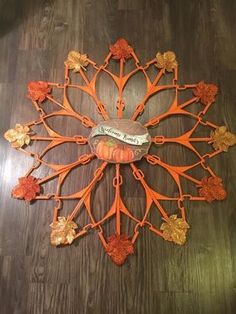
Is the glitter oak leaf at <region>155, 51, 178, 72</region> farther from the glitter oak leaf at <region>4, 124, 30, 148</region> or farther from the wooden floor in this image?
the glitter oak leaf at <region>4, 124, 30, 148</region>

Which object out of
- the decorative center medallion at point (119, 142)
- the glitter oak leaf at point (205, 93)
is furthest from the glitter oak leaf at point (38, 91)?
the glitter oak leaf at point (205, 93)

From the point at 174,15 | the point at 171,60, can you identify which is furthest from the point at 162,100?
the point at 174,15

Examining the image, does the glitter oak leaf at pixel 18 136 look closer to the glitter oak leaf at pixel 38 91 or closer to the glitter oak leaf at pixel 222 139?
the glitter oak leaf at pixel 38 91

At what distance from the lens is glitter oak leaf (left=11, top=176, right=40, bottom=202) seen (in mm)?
1359

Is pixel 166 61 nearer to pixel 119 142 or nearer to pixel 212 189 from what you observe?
pixel 119 142

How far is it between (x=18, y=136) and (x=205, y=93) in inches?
32.7

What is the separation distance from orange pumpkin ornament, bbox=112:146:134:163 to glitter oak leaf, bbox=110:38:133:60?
1.49 ft

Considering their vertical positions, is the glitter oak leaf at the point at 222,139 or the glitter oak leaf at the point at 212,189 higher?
the glitter oak leaf at the point at 222,139

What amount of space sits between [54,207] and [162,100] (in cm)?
66

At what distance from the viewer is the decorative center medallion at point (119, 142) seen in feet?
4.55

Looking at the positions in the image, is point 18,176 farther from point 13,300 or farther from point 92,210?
point 13,300

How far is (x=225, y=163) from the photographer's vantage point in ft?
4.71

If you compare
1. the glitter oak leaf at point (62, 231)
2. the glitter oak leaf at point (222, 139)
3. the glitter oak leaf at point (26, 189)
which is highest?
the glitter oak leaf at point (222, 139)

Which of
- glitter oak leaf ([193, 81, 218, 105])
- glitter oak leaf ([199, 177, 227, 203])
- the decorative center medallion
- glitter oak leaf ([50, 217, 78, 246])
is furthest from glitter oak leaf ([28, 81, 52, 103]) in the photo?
glitter oak leaf ([199, 177, 227, 203])
